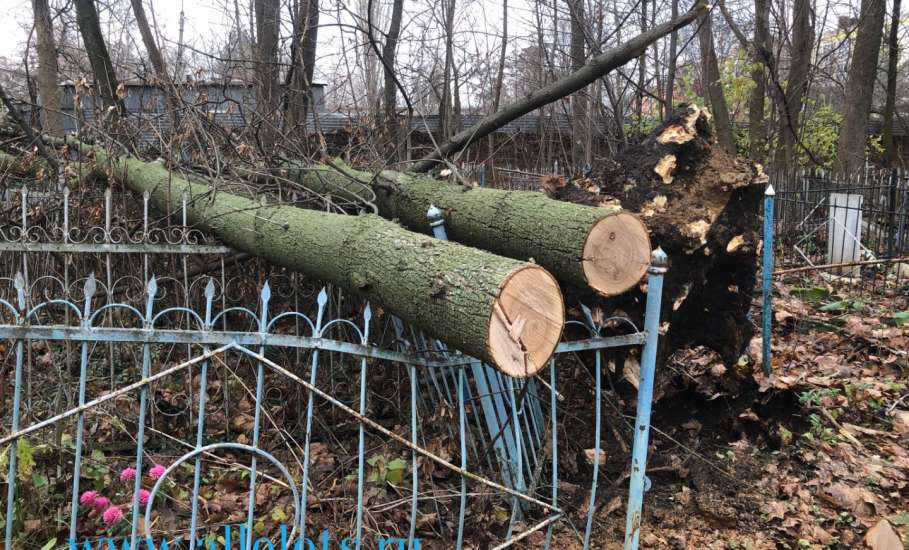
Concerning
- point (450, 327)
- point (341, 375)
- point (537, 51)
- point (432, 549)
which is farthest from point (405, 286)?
point (537, 51)

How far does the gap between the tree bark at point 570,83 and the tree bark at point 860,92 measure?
7916mm

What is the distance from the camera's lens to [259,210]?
3.30 metres

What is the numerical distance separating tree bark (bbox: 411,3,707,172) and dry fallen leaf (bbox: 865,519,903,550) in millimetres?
2899

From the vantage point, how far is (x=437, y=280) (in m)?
1.94

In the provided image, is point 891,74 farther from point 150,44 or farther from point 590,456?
point 150,44

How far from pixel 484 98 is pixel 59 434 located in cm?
883

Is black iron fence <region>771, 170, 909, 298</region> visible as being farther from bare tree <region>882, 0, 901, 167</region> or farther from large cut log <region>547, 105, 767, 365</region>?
bare tree <region>882, 0, 901, 167</region>

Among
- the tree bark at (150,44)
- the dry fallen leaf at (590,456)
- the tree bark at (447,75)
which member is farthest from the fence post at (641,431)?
the tree bark at (447,75)

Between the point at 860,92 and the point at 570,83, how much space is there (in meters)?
8.76

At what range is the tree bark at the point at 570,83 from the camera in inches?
155

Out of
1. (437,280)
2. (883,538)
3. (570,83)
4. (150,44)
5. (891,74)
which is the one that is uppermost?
(891,74)

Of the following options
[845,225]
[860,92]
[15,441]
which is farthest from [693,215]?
[860,92]

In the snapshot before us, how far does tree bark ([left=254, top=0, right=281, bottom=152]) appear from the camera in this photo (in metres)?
5.15

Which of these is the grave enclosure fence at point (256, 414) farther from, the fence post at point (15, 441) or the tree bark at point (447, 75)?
the tree bark at point (447, 75)
